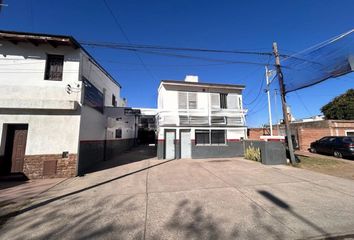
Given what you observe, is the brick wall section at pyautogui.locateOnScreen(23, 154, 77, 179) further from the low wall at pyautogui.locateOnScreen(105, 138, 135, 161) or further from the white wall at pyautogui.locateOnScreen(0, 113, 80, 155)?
the low wall at pyautogui.locateOnScreen(105, 138, 135, 161)

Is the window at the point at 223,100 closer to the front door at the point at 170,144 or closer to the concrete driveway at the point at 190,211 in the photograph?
the front door at the point at 170,144

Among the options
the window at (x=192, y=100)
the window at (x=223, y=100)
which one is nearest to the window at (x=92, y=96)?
the window at (x=192, y=100)

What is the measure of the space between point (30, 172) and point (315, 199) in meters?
10.7

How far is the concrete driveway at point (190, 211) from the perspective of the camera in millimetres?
3412

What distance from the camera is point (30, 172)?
764cm

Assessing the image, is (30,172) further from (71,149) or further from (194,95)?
(194,95)

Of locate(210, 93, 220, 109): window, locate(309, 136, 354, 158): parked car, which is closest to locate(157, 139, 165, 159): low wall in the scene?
locate(210, 93, 220, 109): window

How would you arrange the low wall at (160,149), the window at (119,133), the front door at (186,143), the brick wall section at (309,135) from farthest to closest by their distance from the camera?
the brick wall section at (309,135) → the window at (119,133) → the front door at (186,143) → the low wall at (160,149)

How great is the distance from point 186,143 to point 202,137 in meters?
1.36

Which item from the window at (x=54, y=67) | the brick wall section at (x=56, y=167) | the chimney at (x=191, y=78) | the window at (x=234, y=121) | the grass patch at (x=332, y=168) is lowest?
the grass patch at (x=332, y=168)

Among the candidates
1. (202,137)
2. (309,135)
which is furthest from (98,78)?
(309,135)

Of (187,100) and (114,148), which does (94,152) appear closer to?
(114,148)

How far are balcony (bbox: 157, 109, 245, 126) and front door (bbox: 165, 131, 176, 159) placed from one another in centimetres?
78

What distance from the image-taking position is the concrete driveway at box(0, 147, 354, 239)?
3412mm
